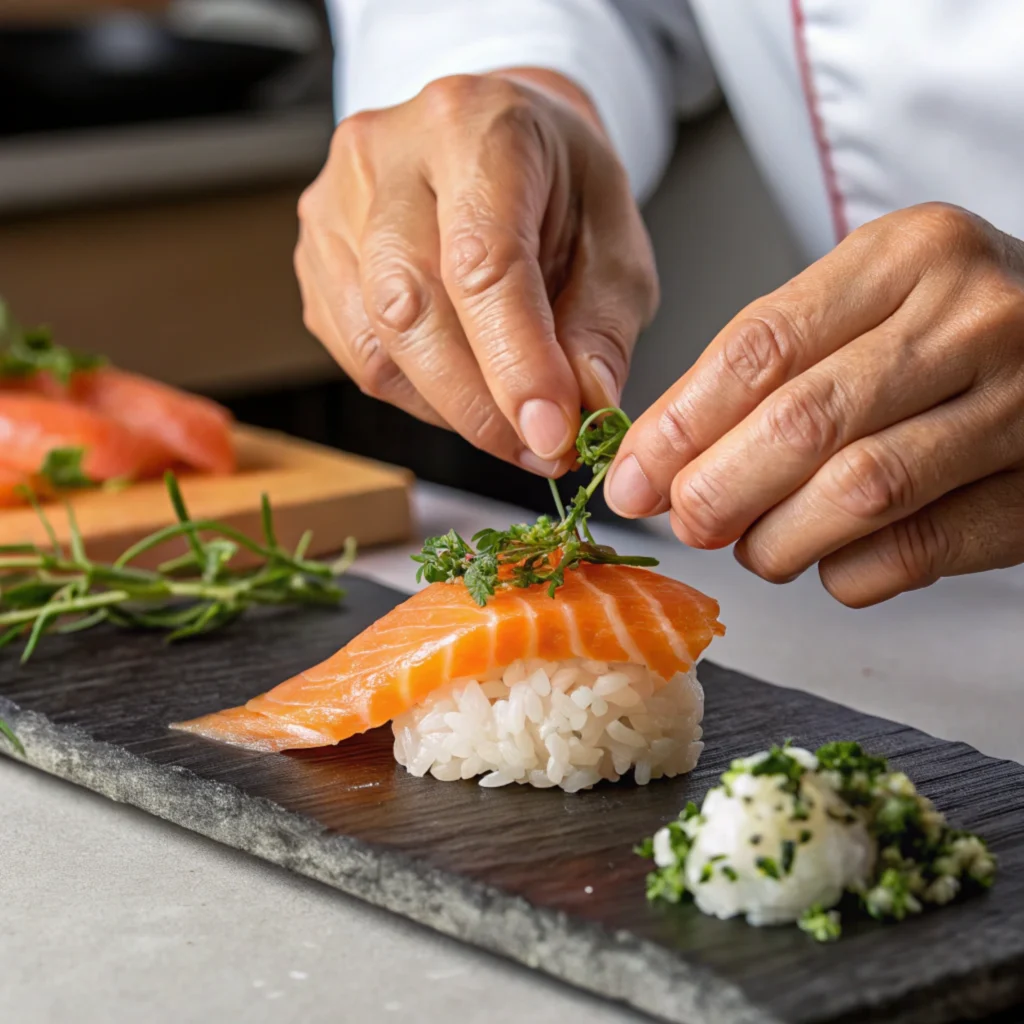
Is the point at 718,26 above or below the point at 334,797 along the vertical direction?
above

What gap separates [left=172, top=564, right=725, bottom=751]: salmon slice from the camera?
1285 millimetres

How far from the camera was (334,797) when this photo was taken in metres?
1.25

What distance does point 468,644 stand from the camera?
50.7 inches

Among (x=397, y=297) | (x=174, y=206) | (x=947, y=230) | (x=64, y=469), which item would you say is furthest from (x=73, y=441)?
(x=174, y=206)

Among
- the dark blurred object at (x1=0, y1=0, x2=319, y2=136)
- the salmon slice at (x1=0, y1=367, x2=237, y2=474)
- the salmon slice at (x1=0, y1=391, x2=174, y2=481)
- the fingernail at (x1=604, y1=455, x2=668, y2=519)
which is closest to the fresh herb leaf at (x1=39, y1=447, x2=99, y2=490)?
the salmon slice at (x1=0, y1=391, x2=174, y2=481)

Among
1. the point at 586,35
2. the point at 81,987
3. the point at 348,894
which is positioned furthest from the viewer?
the point at 586,35

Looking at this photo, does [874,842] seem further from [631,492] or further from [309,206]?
[309,206]

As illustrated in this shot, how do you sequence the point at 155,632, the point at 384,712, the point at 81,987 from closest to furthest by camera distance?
the point at 81,987
the point at 384,712
the point at 155,632

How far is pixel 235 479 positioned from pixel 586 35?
2.69 feet

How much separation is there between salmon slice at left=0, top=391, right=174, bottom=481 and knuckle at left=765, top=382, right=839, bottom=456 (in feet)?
4.42

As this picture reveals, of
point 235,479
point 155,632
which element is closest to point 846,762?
point 155,632

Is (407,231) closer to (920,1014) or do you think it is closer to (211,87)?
(920,1014)

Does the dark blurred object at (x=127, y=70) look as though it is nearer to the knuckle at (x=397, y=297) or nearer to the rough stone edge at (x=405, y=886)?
the knuckle at (x=397, y=297)

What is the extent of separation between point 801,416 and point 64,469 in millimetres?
1363
